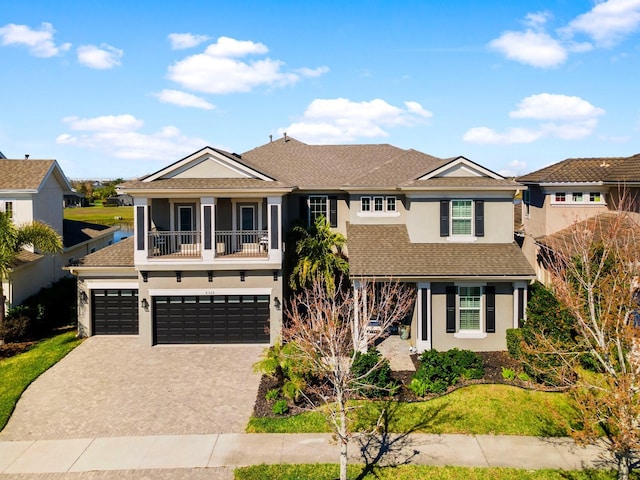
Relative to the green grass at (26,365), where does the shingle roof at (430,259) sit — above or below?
above

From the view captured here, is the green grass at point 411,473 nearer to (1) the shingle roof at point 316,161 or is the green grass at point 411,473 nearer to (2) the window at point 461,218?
(2) the window at point 461,218

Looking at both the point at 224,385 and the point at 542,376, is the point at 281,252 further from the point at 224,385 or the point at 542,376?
the point at 542,376

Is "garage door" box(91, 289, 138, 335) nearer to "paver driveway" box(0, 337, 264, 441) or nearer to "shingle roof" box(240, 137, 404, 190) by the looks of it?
"paver driveway" box(0, 337, 264, 441)

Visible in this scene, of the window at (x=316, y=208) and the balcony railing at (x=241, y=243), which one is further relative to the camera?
the window at (x=316, y=208)

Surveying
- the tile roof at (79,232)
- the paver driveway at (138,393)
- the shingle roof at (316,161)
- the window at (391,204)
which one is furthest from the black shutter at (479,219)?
the tile roof at (79,232)

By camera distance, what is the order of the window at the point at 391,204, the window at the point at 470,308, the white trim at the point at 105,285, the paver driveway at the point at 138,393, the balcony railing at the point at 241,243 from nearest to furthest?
the paver driveway at the point at 138,393 < the window at the point at 470,308 < the balcony railing at the point at 241,243 < the white trim at the point at 105,285 < the window at the point at 391,204

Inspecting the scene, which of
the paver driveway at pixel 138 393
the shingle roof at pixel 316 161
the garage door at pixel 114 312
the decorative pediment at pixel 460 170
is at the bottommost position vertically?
the paver driveway at pixel 138 393

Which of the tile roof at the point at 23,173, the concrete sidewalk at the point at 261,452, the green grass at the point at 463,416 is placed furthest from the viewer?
the tile roof at the point at 23,173

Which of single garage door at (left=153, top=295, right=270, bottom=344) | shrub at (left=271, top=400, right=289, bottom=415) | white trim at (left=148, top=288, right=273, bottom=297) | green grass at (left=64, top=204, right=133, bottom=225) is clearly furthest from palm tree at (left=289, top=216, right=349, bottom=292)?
green grass at (left=64, top=204, right=133, bottom=225)
